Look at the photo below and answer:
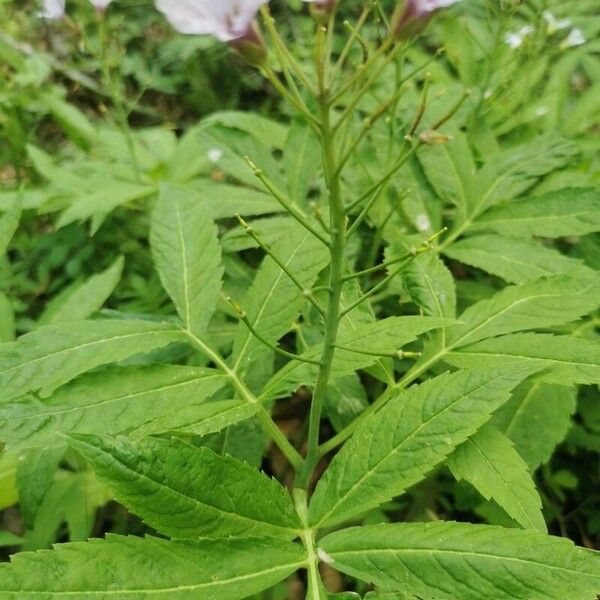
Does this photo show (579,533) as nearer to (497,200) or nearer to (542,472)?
(542,472)

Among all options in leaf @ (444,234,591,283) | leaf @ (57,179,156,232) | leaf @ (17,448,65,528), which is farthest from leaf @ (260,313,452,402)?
leaf @ (57,179,156,232)

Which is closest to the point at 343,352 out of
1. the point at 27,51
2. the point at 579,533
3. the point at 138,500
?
the point at 138,500

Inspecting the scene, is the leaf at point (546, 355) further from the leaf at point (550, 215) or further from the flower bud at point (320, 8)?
the flower bud at point (320, 8)

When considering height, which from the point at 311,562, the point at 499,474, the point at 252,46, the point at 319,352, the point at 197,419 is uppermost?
the point at 252,46

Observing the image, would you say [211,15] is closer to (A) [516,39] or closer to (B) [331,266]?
(B) [331,266]

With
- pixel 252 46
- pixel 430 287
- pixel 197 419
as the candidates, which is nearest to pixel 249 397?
pixel 197 419
